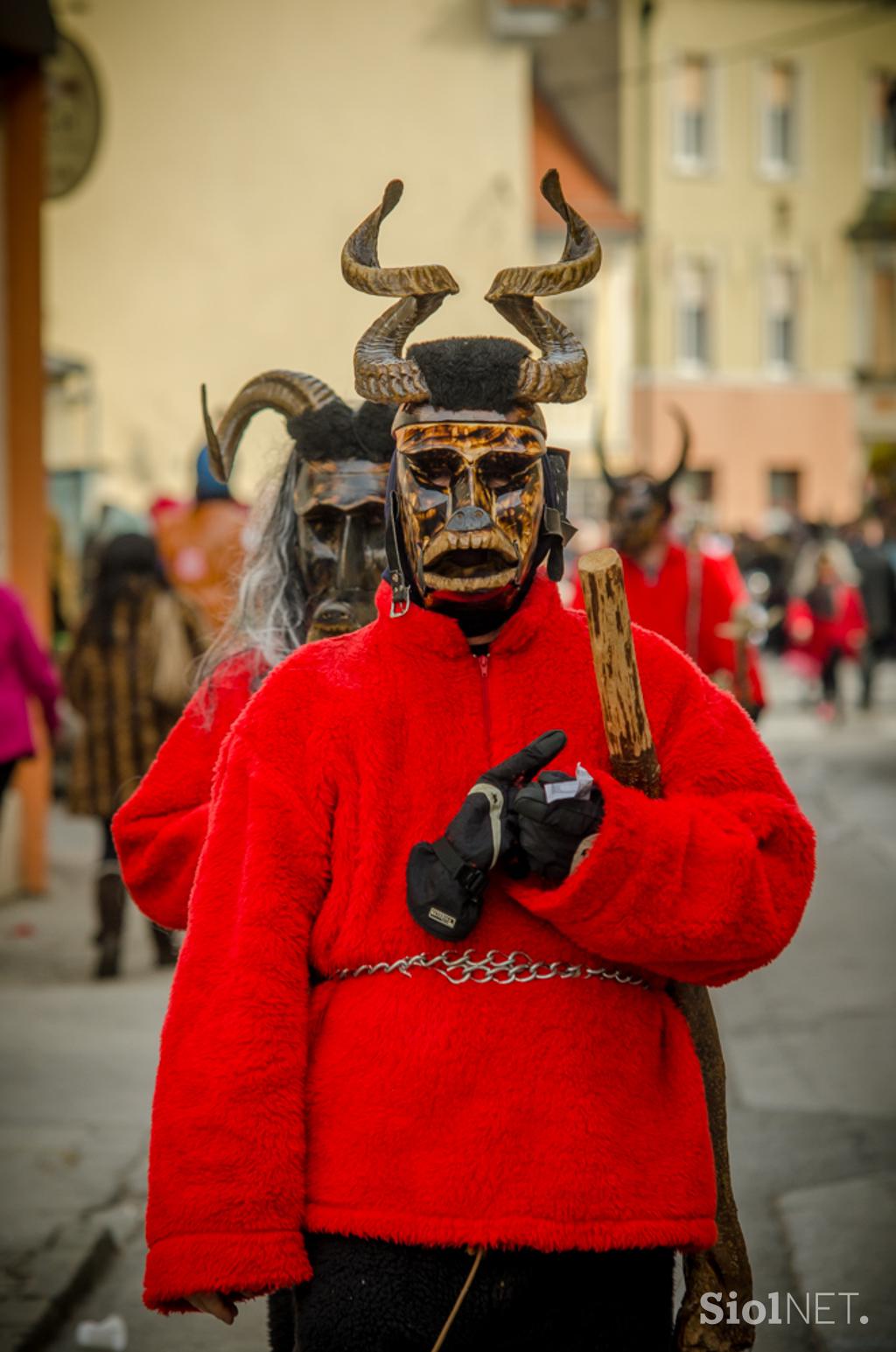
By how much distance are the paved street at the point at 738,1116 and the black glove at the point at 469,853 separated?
99.2 inches

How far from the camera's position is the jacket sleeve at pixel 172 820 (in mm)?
3033

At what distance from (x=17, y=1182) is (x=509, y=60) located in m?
22.8

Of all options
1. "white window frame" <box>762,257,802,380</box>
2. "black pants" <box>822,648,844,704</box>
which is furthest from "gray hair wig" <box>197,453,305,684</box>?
"white window frame" <box>762,257,802,380</box>

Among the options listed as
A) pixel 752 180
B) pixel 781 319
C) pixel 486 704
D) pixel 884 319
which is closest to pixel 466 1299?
pixel 486 704

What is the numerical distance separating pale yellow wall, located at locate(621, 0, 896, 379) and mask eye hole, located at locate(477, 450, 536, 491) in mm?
36604

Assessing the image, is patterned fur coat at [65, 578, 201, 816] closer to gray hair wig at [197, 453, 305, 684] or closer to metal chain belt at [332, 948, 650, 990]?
gray hair wig at [197, 453, 305, 684]

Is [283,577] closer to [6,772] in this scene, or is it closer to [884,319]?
[6,772]

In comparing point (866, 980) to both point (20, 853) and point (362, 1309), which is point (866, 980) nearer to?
point (20, 853)

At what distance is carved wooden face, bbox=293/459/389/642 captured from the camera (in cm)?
363

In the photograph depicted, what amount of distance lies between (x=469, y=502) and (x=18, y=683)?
5.86m

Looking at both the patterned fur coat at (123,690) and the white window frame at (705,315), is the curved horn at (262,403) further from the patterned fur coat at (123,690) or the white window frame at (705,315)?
the white window frame at (705,315)

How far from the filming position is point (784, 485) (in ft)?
138

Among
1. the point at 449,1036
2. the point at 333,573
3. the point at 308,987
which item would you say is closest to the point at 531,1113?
the point at 449,1036

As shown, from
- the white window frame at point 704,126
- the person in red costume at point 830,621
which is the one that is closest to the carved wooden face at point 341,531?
the person in red costume at point 830,621
